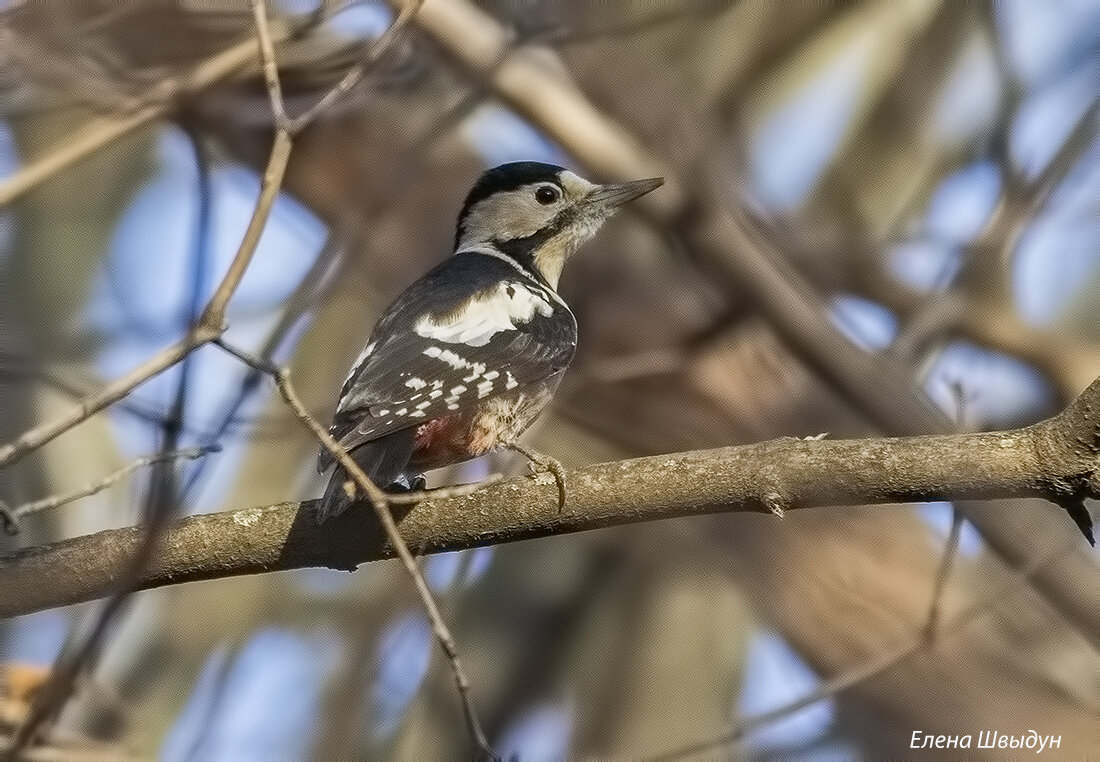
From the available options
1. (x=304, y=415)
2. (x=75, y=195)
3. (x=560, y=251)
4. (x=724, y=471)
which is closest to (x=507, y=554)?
(x=560, y=251)

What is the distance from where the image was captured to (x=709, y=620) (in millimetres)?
7992

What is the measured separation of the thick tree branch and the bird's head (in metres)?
2.12

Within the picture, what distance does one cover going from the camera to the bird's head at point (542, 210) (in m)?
5.33

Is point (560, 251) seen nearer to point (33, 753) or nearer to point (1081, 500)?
point (1081, 500)

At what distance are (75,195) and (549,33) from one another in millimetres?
3472

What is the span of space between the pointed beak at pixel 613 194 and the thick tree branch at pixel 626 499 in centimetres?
215

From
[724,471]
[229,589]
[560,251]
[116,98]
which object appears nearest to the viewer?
[724,471]

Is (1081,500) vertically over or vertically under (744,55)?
under

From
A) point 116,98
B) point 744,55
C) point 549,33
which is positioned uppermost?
point 744,55

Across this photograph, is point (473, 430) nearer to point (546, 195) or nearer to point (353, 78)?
point (353, 78)

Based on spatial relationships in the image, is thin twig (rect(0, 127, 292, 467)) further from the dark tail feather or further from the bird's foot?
the bird's foot

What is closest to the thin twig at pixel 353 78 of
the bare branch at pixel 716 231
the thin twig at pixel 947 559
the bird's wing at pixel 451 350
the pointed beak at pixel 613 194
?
the bird's wing at pixel 451 350

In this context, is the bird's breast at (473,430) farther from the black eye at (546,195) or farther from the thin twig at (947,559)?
the thin twig at (947,559)

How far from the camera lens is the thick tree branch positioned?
2.93m
